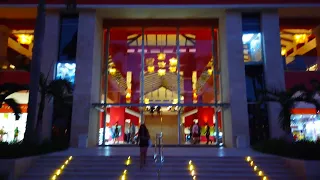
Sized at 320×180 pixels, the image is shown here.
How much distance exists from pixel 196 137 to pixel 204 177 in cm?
930

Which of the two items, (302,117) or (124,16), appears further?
(302,117)

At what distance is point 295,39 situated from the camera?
2138 cm

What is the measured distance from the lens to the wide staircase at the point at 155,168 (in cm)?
934

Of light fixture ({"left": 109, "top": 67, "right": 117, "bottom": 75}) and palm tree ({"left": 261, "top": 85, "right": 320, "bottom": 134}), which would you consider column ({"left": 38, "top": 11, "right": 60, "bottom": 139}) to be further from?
palm tree ({"left": 261, "top": 85, "right": 320, "bottom": 134})

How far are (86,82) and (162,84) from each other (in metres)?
5.10

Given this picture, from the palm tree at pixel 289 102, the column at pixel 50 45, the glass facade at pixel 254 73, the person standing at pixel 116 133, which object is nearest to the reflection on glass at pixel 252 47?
the glass facade at pixel 254 73

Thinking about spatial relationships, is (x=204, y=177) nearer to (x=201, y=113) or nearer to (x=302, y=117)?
(x=201, y=113)

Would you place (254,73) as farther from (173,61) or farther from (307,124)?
(307,124)

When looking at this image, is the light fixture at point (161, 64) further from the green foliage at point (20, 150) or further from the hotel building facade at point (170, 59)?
the green foliage at point (20, 150)

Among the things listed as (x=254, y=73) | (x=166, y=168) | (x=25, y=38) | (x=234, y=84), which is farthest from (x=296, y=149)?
(x=25, y=38)

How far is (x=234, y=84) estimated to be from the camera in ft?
56.1

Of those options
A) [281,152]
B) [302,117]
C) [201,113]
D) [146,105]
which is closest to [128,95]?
[146,105]

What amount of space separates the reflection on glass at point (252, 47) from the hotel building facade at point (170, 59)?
0.06 metres

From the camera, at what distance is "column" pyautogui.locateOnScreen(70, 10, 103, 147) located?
54.2 feet
